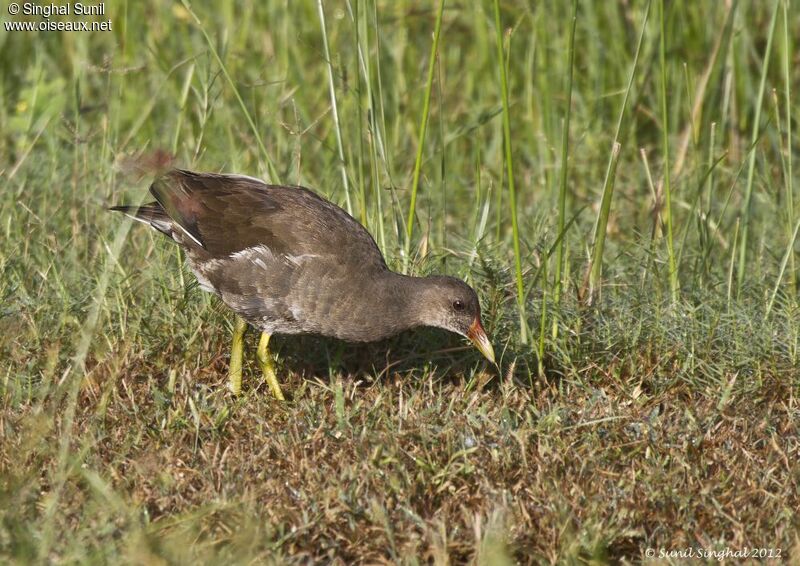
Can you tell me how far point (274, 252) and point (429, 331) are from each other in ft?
2.81

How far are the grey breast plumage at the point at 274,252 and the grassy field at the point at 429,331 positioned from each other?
0.22m

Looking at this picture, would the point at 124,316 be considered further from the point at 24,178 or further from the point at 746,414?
the point at 746,414

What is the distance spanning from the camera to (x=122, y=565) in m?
3.39

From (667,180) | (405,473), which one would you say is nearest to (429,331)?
(667,180)

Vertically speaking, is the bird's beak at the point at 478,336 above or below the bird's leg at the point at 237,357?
above

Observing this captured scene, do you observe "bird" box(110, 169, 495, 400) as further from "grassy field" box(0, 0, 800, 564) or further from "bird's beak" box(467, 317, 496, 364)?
"grassy field" box(0, 0, 800, 564)

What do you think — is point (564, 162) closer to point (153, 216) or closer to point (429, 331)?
point (429, 331)

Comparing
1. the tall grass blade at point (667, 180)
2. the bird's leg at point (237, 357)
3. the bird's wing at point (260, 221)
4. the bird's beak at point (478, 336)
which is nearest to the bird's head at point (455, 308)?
the bird's beak at point (478, 336)

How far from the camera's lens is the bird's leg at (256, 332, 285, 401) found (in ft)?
15.9

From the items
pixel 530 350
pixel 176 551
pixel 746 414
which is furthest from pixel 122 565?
pixel 746 414

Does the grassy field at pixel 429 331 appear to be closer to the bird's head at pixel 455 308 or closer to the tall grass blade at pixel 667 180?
the tall grass blade at pixel 667 180

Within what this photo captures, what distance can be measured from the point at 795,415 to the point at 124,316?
2.89m

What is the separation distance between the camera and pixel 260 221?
16.8ft

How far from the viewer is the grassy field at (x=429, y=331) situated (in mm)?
3869
